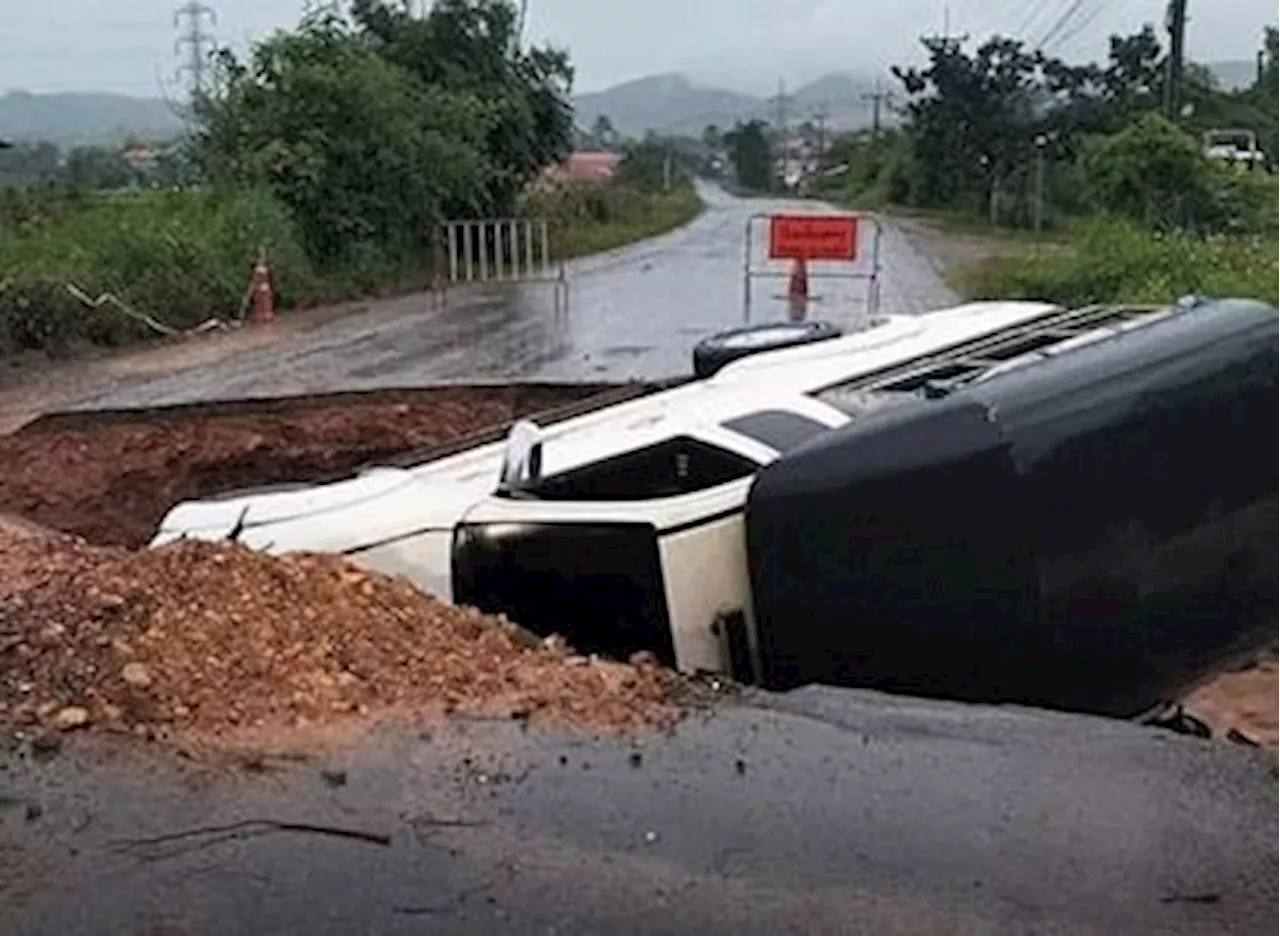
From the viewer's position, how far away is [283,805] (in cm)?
468

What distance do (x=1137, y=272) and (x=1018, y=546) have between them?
15976 millimetres

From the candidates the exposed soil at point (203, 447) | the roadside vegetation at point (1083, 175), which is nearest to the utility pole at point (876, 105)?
the roadside vegetation at point (1083, 175)

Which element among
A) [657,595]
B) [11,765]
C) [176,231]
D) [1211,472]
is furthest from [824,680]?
[176,231]

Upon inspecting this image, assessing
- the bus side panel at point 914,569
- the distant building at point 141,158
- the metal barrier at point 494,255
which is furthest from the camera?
the distant building at point 141,158

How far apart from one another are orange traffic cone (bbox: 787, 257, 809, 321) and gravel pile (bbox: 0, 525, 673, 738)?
1702 cm

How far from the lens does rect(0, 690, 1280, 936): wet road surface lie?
13.6 ft

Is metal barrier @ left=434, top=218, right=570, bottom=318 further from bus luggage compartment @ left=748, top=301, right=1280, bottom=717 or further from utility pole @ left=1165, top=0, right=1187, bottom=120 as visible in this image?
bus luggage compartment @ left=748, top=301, right=1280, bottom=717

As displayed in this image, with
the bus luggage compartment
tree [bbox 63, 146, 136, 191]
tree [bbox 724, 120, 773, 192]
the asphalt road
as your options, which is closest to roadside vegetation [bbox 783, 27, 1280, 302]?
the bus luggage compartment

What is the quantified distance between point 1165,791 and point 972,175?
1968 inches

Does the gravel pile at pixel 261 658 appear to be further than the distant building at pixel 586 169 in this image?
No

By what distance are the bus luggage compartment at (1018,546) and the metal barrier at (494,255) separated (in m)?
20.7

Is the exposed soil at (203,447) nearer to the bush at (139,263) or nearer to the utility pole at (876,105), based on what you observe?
the bush at (139,263)

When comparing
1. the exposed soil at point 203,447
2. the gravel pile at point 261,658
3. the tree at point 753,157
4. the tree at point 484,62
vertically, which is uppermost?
the tree at point 484,62

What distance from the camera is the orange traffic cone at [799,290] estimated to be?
23.0 m
